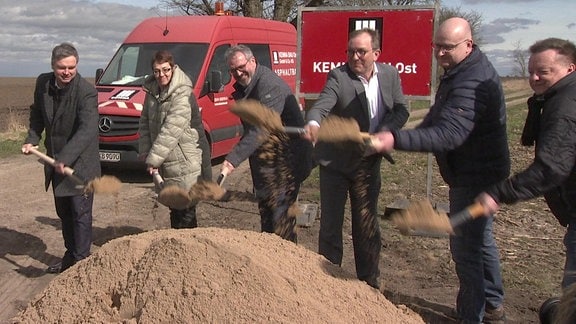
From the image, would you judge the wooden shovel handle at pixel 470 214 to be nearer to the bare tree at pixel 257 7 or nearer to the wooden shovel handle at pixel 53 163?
the wooden shovel handle at pixel 53 163

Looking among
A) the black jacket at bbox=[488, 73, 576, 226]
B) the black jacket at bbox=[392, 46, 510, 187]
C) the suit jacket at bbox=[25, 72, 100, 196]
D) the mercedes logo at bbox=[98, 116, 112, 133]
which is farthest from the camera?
the mercedes logo at bbox=[98, 116, 112, 133]

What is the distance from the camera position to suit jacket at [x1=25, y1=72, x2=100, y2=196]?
17.0ft

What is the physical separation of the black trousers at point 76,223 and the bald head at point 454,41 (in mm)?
3163

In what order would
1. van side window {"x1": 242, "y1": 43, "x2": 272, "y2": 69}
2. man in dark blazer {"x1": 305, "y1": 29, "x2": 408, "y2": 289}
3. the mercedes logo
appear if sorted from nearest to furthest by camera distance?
man in dark blazer {"x1": 305, "y1": 29, "x2": 408, "y2": 289} → the mercedes logo → van side window {"x1": 242, "y1": 43, "x2": 272, "y2": 69}

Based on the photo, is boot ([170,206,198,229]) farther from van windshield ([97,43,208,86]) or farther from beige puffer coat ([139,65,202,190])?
van windshield ([97,43,208,86])

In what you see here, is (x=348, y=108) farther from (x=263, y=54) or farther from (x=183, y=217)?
(x=263, y=54)

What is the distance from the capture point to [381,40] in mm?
6879

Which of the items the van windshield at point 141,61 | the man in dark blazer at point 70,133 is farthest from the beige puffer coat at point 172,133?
the van windshield at point 141,61

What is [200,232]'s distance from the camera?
385 cm

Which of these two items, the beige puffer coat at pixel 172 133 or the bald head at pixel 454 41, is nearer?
the bald head at pixel 454 41

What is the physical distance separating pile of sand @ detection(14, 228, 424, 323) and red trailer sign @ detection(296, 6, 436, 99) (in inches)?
137

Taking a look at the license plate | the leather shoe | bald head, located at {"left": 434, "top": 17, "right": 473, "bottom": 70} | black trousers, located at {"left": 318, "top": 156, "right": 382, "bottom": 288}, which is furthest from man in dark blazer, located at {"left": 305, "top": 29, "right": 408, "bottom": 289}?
the license plate

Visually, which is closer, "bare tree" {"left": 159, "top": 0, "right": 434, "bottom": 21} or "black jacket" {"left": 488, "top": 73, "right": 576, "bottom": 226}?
"black jacket" {"left": 488, "top": 73, "right": 576, "bottom": 226}

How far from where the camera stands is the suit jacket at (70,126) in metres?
5.17
